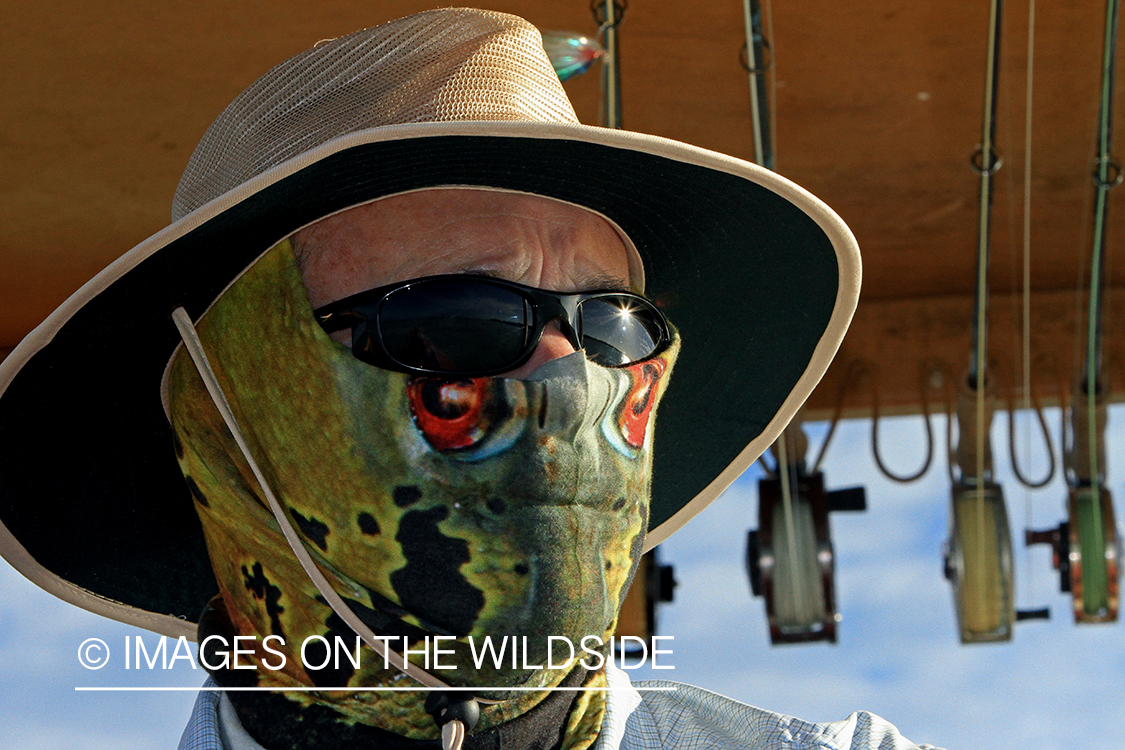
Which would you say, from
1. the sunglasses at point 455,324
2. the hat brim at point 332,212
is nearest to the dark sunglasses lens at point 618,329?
the sunglasses at point 455,324

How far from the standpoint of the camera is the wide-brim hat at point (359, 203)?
3.99 feet

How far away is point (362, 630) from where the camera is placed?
119cm

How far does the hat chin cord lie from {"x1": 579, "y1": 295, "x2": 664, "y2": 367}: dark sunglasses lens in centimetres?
31

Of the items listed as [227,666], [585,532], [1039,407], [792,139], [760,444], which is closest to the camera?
[585,532]

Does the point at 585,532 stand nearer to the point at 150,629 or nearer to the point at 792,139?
the point at 150,629

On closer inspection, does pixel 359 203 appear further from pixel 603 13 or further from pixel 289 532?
pixel 603 13

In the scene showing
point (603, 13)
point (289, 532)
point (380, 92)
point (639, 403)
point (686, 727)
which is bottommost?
point (686, 727)

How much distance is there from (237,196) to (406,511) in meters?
0.30

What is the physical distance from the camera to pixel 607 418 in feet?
3.93

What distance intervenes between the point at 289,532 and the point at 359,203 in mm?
311

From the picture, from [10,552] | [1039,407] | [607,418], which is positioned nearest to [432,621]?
[607,418]

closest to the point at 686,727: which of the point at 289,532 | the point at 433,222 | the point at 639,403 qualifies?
the point at 639,403

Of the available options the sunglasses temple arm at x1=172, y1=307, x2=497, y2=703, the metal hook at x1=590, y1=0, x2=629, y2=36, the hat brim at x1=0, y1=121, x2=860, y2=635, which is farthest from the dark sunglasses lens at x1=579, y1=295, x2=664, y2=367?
the metal hook at x1=590, y1=0, x2=629, y2=36

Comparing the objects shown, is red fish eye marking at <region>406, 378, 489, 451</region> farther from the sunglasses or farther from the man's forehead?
the man's forehead
